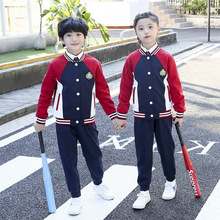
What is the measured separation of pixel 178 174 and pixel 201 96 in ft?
15.1

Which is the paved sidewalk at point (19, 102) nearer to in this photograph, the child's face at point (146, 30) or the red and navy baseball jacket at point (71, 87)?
the red and navy baseball jacket at point (71, 87)

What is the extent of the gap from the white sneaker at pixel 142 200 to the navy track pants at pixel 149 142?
46 millimetres

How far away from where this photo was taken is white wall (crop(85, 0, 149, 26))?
31844 mm

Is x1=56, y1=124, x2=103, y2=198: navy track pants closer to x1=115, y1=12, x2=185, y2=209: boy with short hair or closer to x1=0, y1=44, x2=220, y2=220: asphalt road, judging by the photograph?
x1=115, y1=12, x2=185, y2=209: boy with short hair

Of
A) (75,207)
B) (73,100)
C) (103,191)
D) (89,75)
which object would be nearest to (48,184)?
(75,207)

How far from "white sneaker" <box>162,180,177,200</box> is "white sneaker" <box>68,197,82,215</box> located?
81 cm

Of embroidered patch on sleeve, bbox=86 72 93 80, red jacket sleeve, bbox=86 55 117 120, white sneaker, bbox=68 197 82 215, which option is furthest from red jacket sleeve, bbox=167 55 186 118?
white sneaker, bbox=68 197 82 215

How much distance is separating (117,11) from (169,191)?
28466mm

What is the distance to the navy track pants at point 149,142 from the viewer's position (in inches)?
171

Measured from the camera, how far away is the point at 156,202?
4.52m

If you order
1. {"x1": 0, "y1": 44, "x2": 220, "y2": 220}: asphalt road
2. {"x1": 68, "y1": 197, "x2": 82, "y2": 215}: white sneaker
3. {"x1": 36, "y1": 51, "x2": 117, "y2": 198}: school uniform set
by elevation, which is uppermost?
{"x1": 36, "y1": 51, "x2": 117, "y2": 198}: school uniform set

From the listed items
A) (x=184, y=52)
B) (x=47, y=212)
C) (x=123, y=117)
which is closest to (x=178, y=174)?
(x=123, y=117)

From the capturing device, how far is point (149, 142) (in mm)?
4371

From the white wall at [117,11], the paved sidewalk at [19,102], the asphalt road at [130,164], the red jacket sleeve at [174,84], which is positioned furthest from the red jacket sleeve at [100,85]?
the white wall at [117,11]
